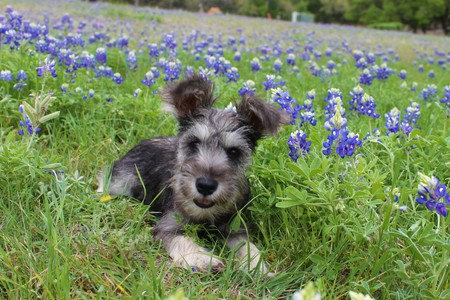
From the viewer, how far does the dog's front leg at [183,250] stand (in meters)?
2.80

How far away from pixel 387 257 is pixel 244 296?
81 cm

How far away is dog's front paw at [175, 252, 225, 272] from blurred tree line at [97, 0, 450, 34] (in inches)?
1669

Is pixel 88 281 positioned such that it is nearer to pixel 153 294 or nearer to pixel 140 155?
pixel 153 294

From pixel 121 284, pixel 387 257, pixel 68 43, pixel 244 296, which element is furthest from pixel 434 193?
pixel 68 43

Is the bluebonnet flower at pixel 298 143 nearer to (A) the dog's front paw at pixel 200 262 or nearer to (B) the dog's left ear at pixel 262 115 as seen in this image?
(B) the dog's left ear at pixel 262 115

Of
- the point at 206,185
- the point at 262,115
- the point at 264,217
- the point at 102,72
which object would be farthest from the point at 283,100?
the point at 102,72

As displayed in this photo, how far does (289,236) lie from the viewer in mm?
2980

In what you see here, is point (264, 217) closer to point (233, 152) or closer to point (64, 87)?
point (233, 152)

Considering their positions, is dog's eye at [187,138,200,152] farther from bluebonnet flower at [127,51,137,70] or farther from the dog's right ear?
bluebonnet flower at [127,51,137,70]

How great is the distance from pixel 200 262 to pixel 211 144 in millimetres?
800

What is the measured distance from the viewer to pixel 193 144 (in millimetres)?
3277

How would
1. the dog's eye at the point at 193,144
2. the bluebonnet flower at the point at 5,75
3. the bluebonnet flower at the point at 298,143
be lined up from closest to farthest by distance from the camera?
1. the bluebonnet flower at the point at 298,143
2. the dog's eye at the point at 193,144
3. the bluebonnet flower at the point at 5,75

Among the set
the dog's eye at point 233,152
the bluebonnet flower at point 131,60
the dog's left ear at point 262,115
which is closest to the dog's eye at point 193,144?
the dog's eye at point 233,152

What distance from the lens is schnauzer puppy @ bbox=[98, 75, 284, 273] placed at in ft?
9.43
